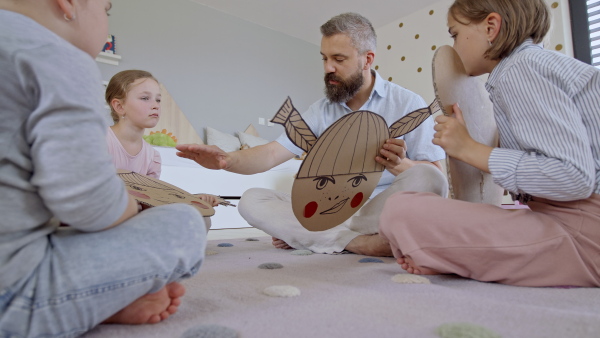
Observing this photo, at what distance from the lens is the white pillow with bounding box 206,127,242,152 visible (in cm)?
400

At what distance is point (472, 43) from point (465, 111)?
179 millimetres

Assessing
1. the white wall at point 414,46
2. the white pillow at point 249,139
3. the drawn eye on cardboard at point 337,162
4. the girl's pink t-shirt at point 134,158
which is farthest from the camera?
the white pillow at point 249,139

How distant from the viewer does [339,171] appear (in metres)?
1.03

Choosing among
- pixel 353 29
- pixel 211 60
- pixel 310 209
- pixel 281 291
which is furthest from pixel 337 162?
pixel 211 60

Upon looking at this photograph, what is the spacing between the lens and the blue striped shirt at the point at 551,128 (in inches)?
27.6

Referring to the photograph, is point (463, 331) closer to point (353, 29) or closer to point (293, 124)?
point (293, 124)

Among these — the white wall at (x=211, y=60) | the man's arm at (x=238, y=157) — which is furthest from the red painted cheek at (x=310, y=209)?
the white wall at (x=211, y=60)

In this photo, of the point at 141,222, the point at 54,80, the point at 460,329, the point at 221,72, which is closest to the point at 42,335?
the point at 141,222

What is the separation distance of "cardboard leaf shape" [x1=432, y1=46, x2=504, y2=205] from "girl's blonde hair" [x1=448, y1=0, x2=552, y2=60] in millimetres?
122

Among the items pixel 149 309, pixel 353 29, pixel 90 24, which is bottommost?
pixel 149 309

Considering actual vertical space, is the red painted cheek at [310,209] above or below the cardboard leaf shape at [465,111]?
below

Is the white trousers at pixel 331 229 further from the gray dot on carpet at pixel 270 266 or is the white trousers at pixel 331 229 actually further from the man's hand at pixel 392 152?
the gray dot on carpet at pixel 270 266

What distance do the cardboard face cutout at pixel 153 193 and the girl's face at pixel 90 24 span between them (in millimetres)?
399

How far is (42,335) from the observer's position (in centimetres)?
46
